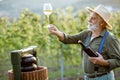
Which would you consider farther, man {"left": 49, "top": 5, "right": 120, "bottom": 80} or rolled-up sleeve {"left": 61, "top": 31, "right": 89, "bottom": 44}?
rolled-up sleeve {"left": 61, "top": 31, "right": 89, "bottom": 44}

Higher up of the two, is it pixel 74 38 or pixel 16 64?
pixel 74 38

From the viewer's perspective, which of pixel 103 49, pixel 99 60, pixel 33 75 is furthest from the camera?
pixel 33 75

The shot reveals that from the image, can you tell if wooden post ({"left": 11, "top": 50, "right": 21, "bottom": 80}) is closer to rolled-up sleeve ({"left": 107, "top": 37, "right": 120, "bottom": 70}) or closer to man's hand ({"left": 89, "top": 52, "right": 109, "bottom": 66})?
man's hand ({"left": 89, "top": 52, "right": 109, "bottom": 66})

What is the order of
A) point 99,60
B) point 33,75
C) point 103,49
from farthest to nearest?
1. point 33,75
2. point 103,49
3. point 99,60

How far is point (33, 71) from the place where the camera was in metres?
3.25

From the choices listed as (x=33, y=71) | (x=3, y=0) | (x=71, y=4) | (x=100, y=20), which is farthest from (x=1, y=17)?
(x=100, y=20)

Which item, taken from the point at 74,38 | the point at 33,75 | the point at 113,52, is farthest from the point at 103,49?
the point at 33,75

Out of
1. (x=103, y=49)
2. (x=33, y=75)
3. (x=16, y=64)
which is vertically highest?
(x=103, y=49)

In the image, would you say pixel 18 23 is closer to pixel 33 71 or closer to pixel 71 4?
pixel 71 4

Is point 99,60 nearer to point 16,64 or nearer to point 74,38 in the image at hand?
point 74,38

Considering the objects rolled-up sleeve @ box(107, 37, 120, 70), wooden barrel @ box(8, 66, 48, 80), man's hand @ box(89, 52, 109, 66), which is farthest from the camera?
wooden barrel @ box(8, 66, 48, 80)

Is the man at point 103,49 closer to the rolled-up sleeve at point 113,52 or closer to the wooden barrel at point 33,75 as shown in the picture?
the rolled-up sleeve at point 113,52

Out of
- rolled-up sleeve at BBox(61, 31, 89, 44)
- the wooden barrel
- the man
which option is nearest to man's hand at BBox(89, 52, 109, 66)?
the man

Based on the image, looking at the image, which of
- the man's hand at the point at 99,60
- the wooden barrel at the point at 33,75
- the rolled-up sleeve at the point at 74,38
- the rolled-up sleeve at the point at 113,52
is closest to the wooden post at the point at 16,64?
the wooden barrel at the point at 33,75
